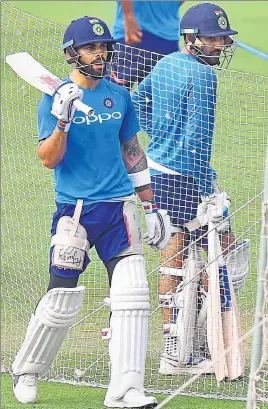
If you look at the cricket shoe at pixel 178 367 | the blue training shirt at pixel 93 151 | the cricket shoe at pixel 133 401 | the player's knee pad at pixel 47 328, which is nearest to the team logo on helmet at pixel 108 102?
the blue training shirt at pixel 93 151

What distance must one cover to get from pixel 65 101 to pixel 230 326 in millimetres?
1631

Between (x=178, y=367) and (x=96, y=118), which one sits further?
(x=178, y=367)

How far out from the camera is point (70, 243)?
18.6ft

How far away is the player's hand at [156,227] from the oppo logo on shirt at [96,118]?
53cm

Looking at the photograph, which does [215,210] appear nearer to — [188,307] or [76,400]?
[188,307]

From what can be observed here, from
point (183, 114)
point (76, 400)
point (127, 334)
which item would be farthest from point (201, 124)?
point (76, 400)

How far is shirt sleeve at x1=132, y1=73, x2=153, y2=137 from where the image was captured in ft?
22.0

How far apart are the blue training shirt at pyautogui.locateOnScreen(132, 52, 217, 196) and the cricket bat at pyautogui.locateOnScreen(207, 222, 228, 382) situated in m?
0.34

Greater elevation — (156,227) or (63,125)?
(63,125)

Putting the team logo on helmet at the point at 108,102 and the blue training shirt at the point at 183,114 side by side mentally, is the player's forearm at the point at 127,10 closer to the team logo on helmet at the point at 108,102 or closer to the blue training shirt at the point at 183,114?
the blue training shirt at the point at 183,114

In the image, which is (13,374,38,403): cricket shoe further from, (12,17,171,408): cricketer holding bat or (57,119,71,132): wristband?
(57,119,71,132): wristband

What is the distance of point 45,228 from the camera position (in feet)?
26.0

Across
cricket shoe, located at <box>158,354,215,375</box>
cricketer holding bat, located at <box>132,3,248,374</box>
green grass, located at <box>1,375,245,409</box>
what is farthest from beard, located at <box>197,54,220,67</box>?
green grass, located at <box>1,375,245,409</box>

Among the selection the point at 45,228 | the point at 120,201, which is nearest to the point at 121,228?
the point at 120,201
